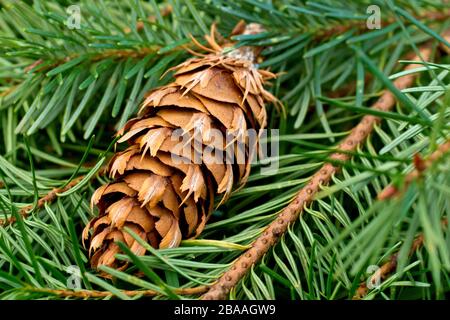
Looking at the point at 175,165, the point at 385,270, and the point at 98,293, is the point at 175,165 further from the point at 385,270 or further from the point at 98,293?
the point at 385,270

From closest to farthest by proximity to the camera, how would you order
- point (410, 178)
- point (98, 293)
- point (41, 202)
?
1. point (410, 178)
2. point (98, 293)
3. point (41, 202)

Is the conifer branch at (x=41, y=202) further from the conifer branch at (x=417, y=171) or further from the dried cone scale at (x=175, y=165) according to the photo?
the conifer branch at (x=417, y=171)

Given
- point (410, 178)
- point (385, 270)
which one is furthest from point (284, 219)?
point (410, 178)

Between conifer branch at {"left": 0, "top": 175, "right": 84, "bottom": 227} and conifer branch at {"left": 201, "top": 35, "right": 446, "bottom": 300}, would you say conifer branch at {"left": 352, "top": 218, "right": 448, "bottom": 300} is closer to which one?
conifer branch at {"left": 201, "top": 35, "right": 446, "bottom": 300}

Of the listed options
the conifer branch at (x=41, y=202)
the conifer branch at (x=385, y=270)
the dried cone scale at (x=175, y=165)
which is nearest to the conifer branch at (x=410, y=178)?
the conifer branch at (x=385, y=270)

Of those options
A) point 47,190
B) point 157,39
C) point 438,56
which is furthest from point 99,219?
point 438,56

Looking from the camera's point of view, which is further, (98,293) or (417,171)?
(98,293)

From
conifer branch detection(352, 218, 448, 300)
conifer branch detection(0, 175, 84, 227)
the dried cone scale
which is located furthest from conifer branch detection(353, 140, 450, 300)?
conifer branch detection(0, 175, 84, 227)
